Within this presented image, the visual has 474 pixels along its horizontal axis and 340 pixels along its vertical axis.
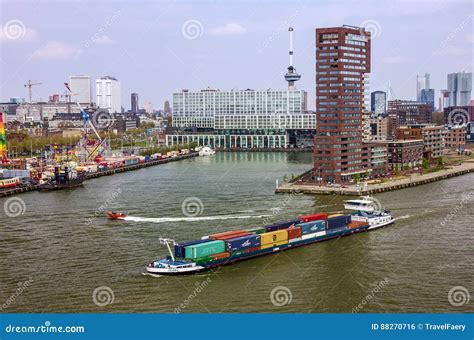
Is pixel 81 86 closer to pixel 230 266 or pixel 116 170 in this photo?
pixel 116 170

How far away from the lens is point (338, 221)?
13.9m

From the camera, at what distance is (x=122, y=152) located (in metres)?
39.1

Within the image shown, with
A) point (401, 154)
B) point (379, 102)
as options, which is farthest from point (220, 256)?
point (379, 102)

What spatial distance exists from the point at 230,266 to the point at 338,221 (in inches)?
139

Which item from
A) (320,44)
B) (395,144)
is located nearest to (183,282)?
(320,44)

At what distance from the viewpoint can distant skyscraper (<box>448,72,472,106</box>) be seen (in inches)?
2840

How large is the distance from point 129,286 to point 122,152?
1174 inches

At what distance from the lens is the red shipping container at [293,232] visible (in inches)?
497

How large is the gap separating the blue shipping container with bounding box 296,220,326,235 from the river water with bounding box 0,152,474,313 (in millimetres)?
362

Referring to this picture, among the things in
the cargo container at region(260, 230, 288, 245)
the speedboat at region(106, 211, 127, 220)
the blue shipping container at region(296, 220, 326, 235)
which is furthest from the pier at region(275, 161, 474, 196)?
the cargo container at region(260, 230, 288, 245)

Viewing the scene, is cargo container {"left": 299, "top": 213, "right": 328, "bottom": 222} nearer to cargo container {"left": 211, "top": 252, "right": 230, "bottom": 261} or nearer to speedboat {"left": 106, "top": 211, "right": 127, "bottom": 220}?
cargo container {"left": 211, "top": 252, "right": 230, "bottom": 261}

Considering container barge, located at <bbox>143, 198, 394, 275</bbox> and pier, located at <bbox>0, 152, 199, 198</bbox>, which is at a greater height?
pier, located at <bbox>0, 152, 199, 198</bbox>

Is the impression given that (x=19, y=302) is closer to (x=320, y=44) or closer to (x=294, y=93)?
(x=320, y=44)

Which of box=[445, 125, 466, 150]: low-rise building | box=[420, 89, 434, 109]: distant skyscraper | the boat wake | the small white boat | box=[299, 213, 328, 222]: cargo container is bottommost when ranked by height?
the boat wake
